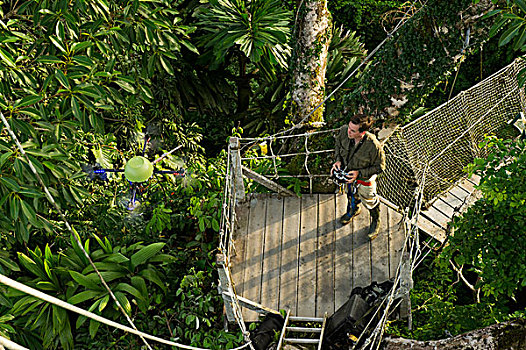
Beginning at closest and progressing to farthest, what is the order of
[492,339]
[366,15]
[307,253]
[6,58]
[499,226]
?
[6,58] < [492,339] < [499,226] < [307,253] < [366,15]

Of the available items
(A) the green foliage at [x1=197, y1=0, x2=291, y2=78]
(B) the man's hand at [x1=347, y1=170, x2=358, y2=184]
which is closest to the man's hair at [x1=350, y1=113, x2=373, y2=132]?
(B) the man's hand at [x1=347, y1=170, x2=358, y2=184]

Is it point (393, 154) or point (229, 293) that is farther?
point (393, 154)

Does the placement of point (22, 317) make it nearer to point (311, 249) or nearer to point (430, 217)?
point (311, 249)

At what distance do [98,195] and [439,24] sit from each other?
405 centimetres

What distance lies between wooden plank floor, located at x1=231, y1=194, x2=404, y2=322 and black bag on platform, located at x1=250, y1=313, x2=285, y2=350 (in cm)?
22

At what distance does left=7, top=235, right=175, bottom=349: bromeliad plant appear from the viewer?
4.64 m

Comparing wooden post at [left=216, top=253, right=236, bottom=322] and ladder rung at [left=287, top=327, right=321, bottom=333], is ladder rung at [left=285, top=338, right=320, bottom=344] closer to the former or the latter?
ladder rung at [left=287, top=327, right=321, bottom=333]

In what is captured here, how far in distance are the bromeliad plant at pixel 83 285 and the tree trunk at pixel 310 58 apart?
8.76 ft

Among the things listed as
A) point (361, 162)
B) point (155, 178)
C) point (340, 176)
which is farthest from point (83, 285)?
point (361, 162)

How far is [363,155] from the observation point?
448cm

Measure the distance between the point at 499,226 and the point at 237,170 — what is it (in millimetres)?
2456

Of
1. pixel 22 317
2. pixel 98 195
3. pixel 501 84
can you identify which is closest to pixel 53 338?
pixel 22 317

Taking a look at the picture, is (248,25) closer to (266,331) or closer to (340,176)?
(340,176)

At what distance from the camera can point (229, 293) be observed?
408 cm
